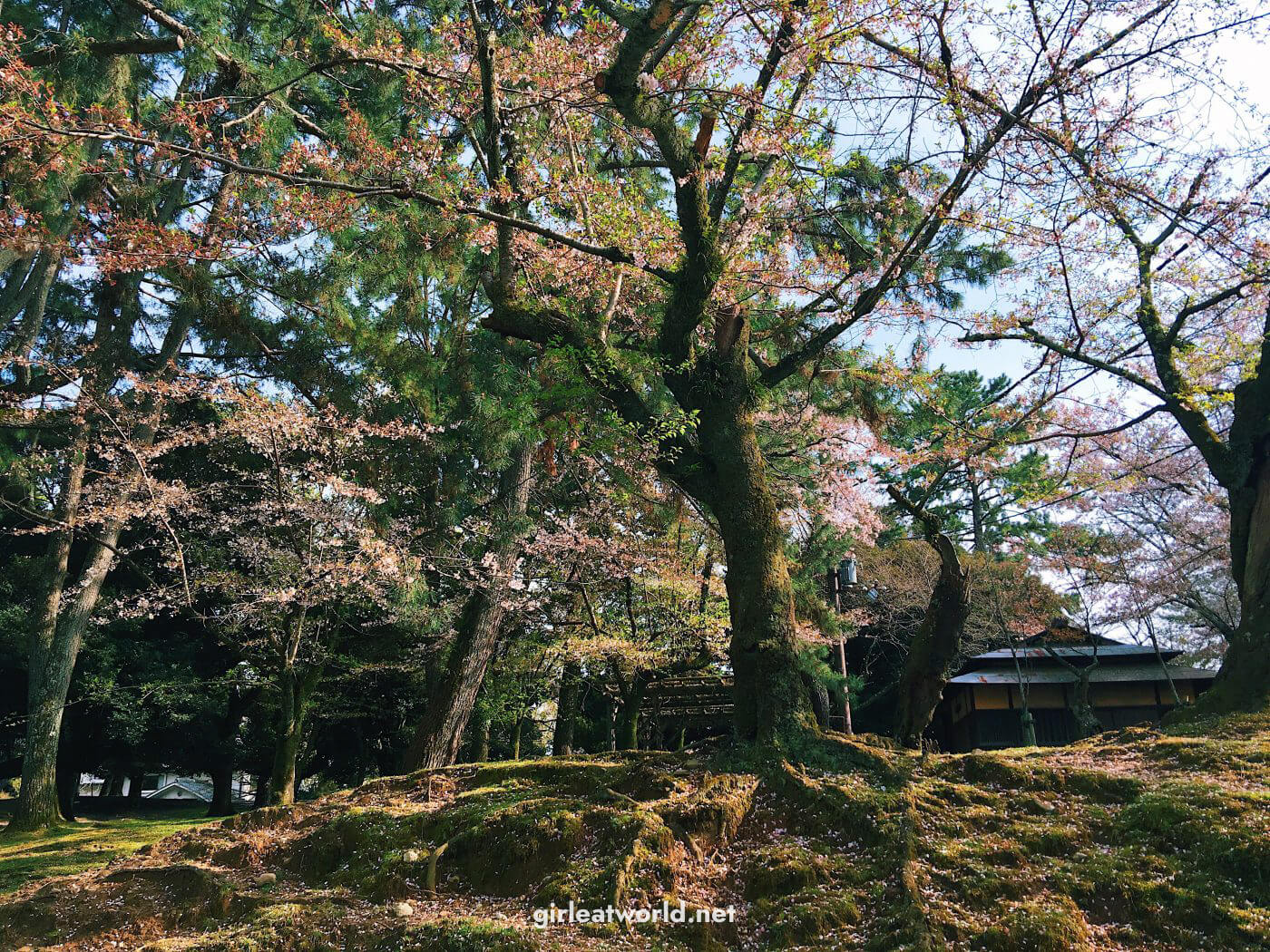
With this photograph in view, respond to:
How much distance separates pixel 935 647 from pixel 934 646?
0.04 feet

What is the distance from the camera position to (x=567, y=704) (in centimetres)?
1376

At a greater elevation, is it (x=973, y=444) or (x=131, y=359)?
(x=131, y=359)

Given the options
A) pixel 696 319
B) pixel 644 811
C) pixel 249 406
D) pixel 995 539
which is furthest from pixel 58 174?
pixel 995 539

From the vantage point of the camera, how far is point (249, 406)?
9859 mm

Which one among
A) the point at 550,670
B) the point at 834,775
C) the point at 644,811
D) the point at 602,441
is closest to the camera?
the point at 644,811

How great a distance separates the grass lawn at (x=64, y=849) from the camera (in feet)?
19.7

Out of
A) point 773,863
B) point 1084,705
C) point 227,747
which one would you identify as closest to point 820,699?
point 1084,705

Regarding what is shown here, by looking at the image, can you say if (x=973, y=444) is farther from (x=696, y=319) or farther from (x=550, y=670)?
(x=550, y=670)

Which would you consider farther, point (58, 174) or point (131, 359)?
point (131, 359)

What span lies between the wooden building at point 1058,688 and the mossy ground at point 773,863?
12.8 metres

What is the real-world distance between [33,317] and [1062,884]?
42.4 feet

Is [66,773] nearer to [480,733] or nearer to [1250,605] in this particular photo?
[480,733]

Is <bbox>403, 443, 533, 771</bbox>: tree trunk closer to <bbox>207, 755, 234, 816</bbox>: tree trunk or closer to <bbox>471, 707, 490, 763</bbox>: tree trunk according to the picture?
<bbox>471, 707, 490, 763</bbox>: tree trunk

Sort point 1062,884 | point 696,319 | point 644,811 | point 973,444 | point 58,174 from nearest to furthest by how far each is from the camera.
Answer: point 1062,884 → point 644,811 → point 696,319 → point 973,444 → point 58,174
